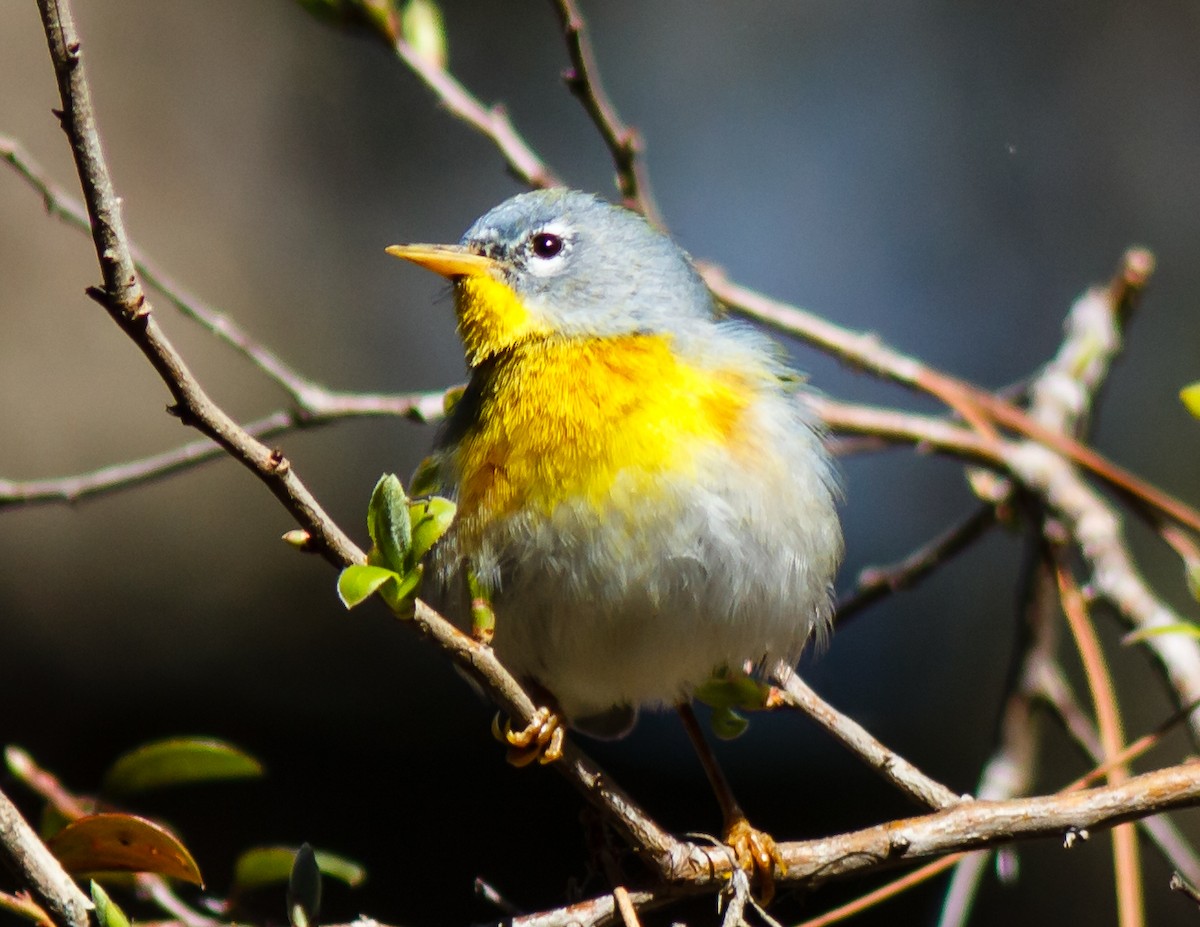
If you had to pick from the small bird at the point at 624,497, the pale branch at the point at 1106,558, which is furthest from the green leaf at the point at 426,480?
the pale branch at the point at 1106,558

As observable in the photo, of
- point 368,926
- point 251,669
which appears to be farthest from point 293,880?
point 251,669

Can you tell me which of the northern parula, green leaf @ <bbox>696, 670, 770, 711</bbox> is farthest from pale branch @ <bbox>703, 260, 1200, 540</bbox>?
green leaf @ <bbox>696, 670, 770, 711</bbox>

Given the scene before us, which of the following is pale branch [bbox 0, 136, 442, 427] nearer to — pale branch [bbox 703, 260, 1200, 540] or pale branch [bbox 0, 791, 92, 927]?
pale branch [bbox 703, 260, 1200, 540]

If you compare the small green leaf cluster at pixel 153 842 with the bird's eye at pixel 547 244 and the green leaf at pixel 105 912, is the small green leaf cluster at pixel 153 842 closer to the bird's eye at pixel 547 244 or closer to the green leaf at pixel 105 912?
the green leaf at pixel 105 912

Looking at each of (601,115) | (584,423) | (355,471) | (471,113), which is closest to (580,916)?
(584,423)

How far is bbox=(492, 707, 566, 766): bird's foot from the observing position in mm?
2260

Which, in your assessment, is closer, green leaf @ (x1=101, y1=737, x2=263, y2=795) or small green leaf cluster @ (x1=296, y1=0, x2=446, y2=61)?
green leaf @ (x1=101, y1=737, x2=263, y2=795)

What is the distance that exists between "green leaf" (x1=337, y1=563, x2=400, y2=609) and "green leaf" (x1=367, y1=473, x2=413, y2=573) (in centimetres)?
6

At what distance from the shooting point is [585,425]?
8.94 feet

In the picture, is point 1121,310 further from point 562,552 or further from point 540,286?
point 562,552

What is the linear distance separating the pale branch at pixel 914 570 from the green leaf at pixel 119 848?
196 cm

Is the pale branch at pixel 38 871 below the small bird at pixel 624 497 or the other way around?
below

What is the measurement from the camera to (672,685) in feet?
9.67

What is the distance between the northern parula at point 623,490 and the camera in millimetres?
2648
